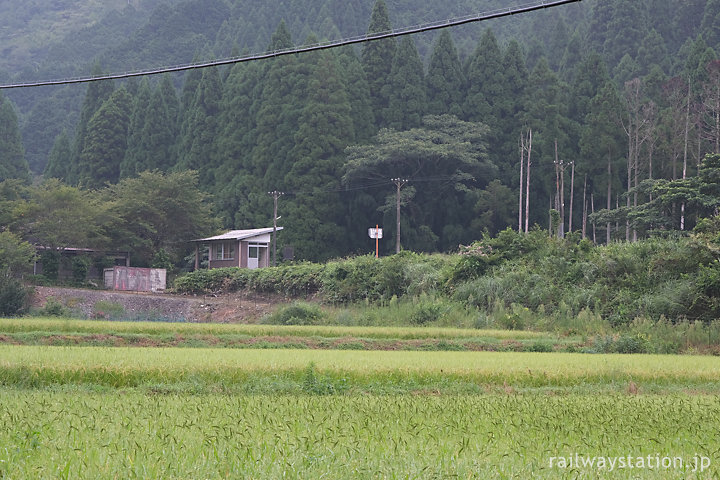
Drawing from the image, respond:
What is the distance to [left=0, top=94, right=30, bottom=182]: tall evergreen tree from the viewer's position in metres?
70.3

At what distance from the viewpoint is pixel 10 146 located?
71.6 metres

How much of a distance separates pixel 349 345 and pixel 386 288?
11497 mm

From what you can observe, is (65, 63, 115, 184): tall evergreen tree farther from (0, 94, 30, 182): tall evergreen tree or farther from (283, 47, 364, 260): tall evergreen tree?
(283, 47, 364, 260): tall evergreen tree

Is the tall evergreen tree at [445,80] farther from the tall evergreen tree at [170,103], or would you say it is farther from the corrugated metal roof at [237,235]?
the tall evergreen tree at [170,103]

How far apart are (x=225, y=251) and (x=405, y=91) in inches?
910

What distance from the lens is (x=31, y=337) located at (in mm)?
17844

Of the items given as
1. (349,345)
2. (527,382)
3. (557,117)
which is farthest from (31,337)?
(557,117)

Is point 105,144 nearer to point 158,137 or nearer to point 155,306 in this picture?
point 158,137

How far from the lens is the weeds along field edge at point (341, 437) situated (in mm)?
4336

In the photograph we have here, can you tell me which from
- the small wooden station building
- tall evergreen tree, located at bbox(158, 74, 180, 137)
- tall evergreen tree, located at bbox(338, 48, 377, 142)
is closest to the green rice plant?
the small wooden station building

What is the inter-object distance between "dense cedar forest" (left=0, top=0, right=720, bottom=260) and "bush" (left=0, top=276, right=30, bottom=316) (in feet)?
50.8

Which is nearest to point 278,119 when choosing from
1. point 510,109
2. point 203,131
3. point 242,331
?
point 203,131

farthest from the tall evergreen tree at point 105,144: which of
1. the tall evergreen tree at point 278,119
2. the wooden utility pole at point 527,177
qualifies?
the wooden utility pole at point 527,177

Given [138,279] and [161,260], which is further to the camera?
[161,260]
